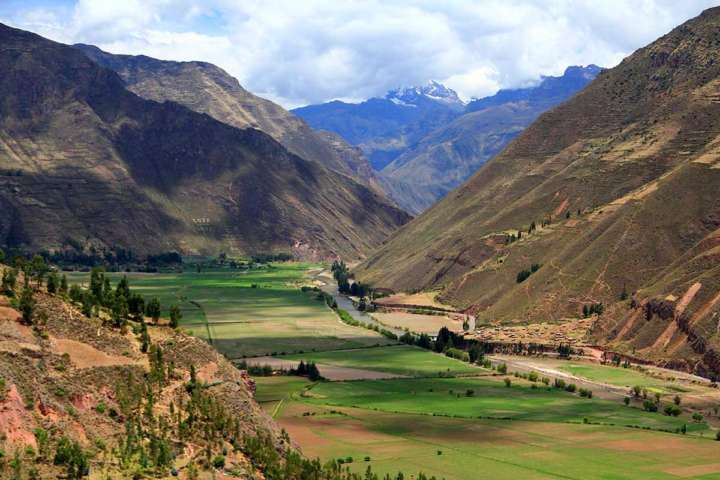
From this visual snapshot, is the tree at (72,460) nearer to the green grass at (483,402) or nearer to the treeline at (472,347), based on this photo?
the green grass at (483,402)

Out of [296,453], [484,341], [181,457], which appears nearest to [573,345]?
[484,341]

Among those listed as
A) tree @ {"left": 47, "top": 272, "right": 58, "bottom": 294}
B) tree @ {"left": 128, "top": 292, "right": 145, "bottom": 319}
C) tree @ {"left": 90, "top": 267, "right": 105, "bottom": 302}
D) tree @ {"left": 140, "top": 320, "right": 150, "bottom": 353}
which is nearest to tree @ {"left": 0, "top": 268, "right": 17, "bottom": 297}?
tree @ {"left": 47, "top": 272, "right": 58, "bottom": 294}

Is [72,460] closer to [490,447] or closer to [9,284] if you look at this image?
[9,284]

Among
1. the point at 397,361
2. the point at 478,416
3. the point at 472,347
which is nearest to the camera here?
the point at 478,416

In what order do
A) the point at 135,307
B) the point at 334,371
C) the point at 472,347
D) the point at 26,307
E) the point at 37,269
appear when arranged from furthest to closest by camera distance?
the point at 472,347 → the point at 334,371 → the point at 135,307 → the point at 37,269 → the point at 26,307

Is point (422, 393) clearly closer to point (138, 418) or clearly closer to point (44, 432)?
point (138, 418)

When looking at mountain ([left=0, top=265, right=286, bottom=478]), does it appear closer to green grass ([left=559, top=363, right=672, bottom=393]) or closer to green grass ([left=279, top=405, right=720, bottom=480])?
green grass ([left=279, top=405, right=720, bottom=480])

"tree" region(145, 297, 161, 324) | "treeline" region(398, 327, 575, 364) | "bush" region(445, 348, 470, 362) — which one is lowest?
"bush" region(445, 348, 470, 362)

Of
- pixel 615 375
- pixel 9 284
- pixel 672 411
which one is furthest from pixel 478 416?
pixel 9 284
